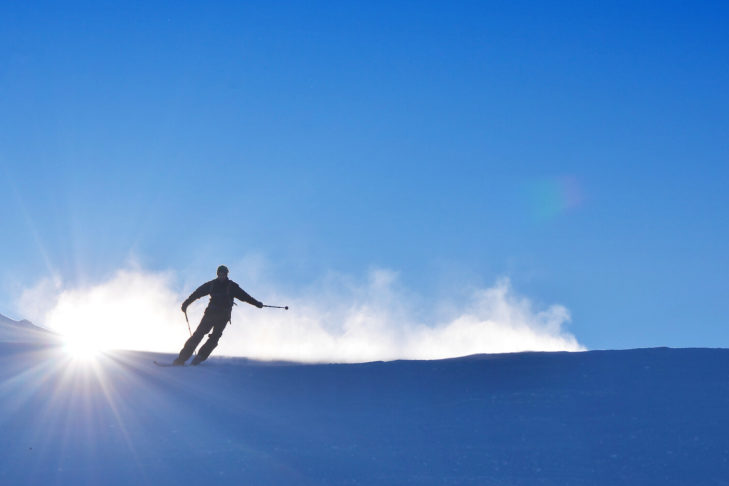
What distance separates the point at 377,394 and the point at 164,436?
329cm

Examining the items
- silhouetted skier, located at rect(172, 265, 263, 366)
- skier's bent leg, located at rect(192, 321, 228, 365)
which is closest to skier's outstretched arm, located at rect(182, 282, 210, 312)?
silhouetted skier, located at rect(172, 265, 263, 366)

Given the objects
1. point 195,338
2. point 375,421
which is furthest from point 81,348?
point 375,421

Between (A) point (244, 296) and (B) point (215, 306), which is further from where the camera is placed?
(A) point (244, 296)

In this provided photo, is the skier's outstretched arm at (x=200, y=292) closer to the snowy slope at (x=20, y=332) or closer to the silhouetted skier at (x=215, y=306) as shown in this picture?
the silhouetted skier at (x=215, y=306)

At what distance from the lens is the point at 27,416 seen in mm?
9688

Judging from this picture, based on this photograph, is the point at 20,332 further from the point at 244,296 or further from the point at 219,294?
the point at 244,296

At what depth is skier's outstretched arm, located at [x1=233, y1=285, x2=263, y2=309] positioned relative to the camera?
14766 mm

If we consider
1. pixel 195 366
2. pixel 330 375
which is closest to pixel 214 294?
pixel 195 366

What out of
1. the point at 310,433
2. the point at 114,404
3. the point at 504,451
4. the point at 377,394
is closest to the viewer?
the point at 504,451

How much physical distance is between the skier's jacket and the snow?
5.43ft

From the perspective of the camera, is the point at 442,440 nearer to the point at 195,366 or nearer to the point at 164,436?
the point at 164,436

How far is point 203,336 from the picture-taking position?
48.0 ft

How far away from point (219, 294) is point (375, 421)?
5.50 meters

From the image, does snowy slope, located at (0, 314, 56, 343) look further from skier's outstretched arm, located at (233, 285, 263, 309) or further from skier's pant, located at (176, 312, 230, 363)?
skier's outstretched arm, located at (233, 285, 263, 309)
